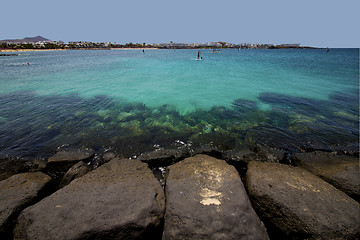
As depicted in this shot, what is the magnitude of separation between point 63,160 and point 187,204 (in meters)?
5.75

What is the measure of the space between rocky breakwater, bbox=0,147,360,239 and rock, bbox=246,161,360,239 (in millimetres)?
22

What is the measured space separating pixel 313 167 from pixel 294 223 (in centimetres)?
317

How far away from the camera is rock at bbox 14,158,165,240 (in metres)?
3.46

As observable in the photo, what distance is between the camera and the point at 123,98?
600 inches

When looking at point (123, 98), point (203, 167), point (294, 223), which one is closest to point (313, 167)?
point (294, 223)

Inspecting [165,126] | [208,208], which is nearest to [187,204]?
[208,208]

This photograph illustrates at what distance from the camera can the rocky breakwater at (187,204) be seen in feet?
11.7

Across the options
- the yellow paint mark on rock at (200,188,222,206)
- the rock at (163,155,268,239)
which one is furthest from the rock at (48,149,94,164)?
the yellow paint mark on rock at (200,188,222,206)

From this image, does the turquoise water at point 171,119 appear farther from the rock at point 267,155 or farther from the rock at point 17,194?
the rock at point 17,194

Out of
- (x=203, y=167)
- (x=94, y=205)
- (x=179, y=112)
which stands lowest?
(x=94, y=205)

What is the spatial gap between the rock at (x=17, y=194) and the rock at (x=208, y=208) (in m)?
3.91

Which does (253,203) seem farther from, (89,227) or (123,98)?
(123,98)

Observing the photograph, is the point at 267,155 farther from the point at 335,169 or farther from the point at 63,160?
the point at 63,160

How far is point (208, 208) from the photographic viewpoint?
3.88m
